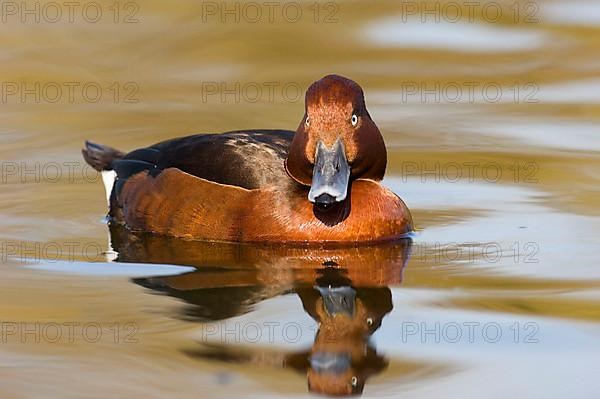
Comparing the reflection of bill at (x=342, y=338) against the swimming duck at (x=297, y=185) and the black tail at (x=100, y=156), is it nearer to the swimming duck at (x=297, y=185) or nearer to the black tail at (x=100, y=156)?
the swimming duck at (x=297, y=185)

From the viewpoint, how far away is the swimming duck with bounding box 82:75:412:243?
877 centimetres

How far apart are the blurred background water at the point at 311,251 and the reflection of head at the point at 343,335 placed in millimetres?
20

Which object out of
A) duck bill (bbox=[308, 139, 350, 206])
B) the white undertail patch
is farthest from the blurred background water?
duck bill (bbox=[308, 139, 350, 206])

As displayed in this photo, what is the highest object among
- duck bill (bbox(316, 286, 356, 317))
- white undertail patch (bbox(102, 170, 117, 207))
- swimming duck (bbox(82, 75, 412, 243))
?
swimming duck (bbox(82, 75, 412, 243))

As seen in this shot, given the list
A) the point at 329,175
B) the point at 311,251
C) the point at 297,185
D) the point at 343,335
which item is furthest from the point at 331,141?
the point at 343,335

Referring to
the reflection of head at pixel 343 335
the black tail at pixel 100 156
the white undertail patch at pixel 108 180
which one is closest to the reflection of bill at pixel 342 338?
the reflection of head at pixel 343 335

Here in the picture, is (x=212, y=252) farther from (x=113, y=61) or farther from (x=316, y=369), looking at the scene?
(x=113, y=61)

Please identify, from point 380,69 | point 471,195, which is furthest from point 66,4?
point 471,195

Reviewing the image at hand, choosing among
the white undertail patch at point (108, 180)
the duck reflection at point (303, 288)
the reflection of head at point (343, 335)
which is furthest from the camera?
the white undertail patch at point (108, 180)

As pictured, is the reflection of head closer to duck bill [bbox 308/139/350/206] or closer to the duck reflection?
the duck reflection

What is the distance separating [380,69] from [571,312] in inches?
278

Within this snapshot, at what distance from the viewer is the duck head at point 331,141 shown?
8.60m

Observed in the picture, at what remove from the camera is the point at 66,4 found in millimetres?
15703

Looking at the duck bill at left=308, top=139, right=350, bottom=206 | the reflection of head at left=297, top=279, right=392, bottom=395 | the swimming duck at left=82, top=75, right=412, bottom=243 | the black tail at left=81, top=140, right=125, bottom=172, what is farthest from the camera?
the black tail at left=81, top=140, right=125, bottom=172
